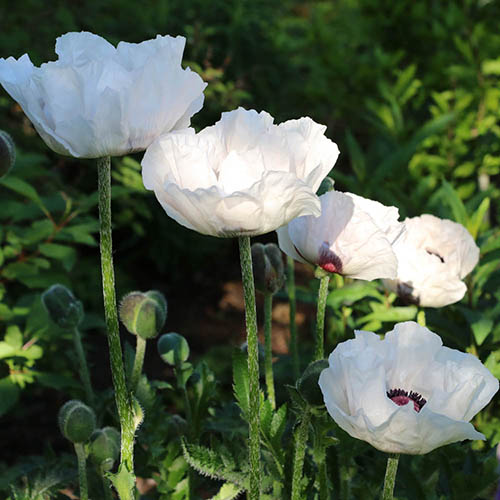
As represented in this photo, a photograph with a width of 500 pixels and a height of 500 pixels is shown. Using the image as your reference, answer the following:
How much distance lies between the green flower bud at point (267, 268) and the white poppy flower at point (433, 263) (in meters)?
0.21

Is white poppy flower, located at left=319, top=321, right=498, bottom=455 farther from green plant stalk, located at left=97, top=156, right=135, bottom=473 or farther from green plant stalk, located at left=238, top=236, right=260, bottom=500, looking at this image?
green plant stalk, located at left=97, top=156, right=135, bottom=473

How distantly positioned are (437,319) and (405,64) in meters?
2.24

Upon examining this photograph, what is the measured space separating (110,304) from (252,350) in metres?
0.20

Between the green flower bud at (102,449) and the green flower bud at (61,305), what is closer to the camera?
the green flower bud at (102,449)

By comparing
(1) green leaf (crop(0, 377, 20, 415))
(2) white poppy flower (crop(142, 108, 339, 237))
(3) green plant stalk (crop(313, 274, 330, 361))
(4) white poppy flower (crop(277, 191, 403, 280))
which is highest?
(2) white poppy flower (crop(142, 108, 339, 237))

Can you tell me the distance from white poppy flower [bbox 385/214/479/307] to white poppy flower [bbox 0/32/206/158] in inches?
20.8

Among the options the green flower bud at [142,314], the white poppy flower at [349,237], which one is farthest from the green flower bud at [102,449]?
the white poppy flower at [349,237]

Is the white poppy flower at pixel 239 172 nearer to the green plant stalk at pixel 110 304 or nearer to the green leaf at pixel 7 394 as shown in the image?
the green plant stalk at pixel 110 304

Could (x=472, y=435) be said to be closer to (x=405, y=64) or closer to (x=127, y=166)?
(x=127, y=166)

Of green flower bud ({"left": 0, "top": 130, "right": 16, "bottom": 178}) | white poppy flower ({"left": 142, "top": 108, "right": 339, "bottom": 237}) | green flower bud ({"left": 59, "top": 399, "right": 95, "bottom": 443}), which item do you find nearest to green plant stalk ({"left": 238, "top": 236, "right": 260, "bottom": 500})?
white poppy flower ({"left": 142, "top": 108, "right": 339, "bottom": 237})

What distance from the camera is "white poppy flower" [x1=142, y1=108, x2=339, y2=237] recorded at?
903 mm

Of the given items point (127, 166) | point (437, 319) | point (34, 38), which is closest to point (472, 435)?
point (437, 319)

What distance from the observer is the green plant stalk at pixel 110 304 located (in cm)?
103

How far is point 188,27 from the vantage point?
3332mm
